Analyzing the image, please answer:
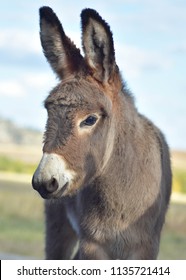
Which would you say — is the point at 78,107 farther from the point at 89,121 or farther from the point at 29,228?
the point at 29,228

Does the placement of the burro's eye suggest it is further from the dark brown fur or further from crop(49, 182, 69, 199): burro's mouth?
crop(49, 182, 69, 199): burro's mouth

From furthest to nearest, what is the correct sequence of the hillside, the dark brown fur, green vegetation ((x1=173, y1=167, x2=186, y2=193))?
the hillside → green vegetation ((x1=173, y1=167, x2=186, y2=193)) → the dark brown fur

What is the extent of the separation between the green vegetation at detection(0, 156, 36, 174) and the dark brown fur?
2168 cm

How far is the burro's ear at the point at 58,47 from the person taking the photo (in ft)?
20.6

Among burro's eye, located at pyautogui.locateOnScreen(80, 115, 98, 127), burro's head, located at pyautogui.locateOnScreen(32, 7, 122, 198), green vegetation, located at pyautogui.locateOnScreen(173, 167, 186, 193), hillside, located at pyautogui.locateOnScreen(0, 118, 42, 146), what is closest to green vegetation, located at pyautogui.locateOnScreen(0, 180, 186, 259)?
burro's head, located at pyautogui.locateOnScreen(32, 7, 122, 198)

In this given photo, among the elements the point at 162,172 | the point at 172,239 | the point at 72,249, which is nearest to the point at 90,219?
the point at 162,172

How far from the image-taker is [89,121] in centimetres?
591

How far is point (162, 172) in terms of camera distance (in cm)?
684

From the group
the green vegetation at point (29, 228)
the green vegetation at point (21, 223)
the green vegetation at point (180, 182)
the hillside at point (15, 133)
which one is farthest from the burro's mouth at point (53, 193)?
the hillside at point (15, 133)

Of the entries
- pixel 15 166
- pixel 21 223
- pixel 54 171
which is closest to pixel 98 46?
pixel 54 171

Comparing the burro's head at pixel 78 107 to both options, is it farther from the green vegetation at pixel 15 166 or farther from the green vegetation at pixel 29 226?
the green vegetation at pixel 15 166

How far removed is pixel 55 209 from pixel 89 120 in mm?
1679

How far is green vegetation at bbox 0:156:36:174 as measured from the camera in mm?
28797
